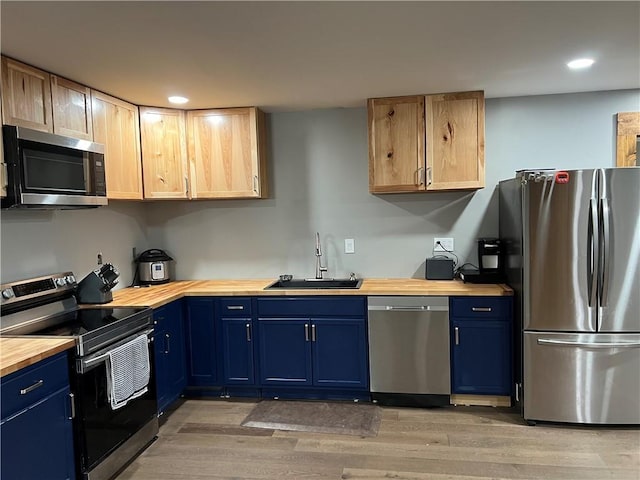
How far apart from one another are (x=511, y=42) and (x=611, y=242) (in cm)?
139

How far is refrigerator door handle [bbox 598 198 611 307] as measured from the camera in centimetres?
283

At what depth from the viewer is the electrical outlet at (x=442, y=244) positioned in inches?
149

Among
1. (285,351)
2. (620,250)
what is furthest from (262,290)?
(620,250)

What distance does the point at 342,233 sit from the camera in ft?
13.0

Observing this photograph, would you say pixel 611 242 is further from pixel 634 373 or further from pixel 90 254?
pixel 90 254

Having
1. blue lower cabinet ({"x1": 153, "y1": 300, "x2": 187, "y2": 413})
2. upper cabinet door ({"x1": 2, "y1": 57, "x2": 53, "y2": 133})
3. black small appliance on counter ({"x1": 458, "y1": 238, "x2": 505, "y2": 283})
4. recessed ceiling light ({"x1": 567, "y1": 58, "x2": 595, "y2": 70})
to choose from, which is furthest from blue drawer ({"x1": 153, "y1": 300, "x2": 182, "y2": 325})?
recessed ceiling light ({"x1": 567, "y1": 58, "x2": 595, "y2": 70})

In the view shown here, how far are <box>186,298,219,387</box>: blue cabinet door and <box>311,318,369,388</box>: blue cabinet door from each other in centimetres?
79

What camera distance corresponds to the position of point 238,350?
11.7 ft

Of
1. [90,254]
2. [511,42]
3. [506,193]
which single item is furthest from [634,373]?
[90,254]

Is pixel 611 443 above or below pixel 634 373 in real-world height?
below

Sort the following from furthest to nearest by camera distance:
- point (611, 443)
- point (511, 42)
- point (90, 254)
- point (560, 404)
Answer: point (90, 254)
point (560, 404)
point (611, 443)
point (511, 42)

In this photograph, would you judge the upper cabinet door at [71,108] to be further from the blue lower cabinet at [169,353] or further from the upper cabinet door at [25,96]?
the blue lower cabinet at [169,353]

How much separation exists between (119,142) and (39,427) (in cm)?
199

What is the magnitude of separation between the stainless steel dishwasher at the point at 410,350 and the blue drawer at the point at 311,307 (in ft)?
0.39
